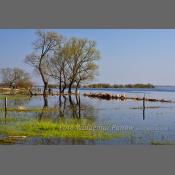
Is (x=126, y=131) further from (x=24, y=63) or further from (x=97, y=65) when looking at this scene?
(x=24, y=63)

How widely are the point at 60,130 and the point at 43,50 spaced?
2.31 meters

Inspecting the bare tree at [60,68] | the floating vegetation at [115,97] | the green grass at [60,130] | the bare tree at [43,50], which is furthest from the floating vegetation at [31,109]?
the floating vegetation at [115,97]

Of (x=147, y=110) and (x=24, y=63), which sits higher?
(x=24, y=63)

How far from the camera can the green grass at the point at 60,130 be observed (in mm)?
15203

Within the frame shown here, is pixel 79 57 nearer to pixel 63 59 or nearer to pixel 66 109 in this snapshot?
pixel 63 59

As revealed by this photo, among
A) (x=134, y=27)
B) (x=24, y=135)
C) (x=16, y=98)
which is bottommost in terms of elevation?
(x=24, y=135)

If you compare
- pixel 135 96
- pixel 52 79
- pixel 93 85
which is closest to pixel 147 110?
pixel 135 96

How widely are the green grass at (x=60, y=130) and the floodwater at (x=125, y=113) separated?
15 centimetres

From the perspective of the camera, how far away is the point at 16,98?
15945mm

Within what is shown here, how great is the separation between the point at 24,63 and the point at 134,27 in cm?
324

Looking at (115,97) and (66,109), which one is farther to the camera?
(115,97)

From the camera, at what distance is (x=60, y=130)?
605 inches

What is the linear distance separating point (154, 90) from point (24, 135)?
3.83 metres

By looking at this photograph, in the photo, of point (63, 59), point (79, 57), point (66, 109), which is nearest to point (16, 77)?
point (63, 59)
